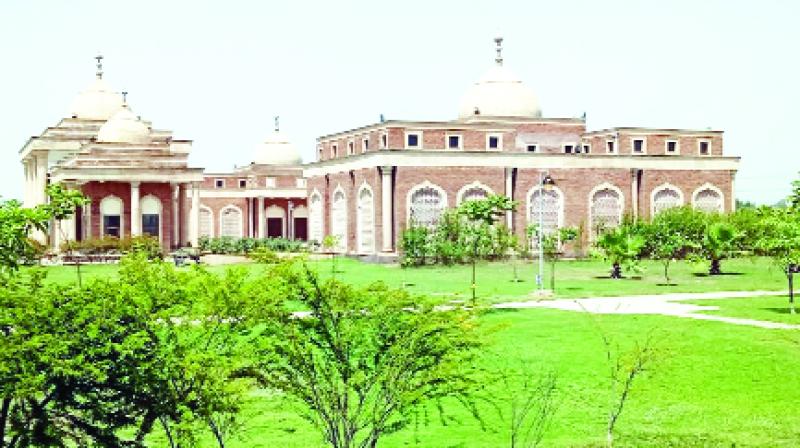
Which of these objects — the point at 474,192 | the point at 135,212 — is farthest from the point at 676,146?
the point at 135,212

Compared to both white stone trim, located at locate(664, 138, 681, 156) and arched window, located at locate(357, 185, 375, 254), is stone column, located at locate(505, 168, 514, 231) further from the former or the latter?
white stone trim, located at locate(664, 138, 681, 156)

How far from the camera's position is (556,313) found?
3178 cm

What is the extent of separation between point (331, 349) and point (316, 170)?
190 feet

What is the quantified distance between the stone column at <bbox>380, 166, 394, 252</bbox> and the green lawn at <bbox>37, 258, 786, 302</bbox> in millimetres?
2181

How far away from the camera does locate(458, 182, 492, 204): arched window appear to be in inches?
2466

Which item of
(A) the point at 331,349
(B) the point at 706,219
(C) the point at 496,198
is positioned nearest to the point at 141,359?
(A) the point at 331,349

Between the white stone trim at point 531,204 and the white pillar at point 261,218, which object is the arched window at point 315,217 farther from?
the white stone trim at point 531,204

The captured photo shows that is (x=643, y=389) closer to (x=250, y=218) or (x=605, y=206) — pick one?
(x=605, y=206)

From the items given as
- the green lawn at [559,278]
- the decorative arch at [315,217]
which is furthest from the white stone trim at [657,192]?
the decorative arch at [315,217]

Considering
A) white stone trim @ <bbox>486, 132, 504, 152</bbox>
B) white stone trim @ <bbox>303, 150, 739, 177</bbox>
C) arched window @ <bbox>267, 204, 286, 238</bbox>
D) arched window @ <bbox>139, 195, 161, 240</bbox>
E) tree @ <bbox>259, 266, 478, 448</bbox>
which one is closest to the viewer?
tree @ <bbox>259, 266, 478, 448</bbox>

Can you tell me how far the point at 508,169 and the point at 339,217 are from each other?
→ 39.8ft

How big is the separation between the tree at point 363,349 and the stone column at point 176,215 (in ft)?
176

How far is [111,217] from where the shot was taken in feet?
217

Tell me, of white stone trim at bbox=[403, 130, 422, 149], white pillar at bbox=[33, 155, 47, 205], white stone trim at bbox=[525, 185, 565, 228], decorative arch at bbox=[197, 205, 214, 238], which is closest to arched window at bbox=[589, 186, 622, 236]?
white stone trim at bbox=[525, 185, 565, 228]
